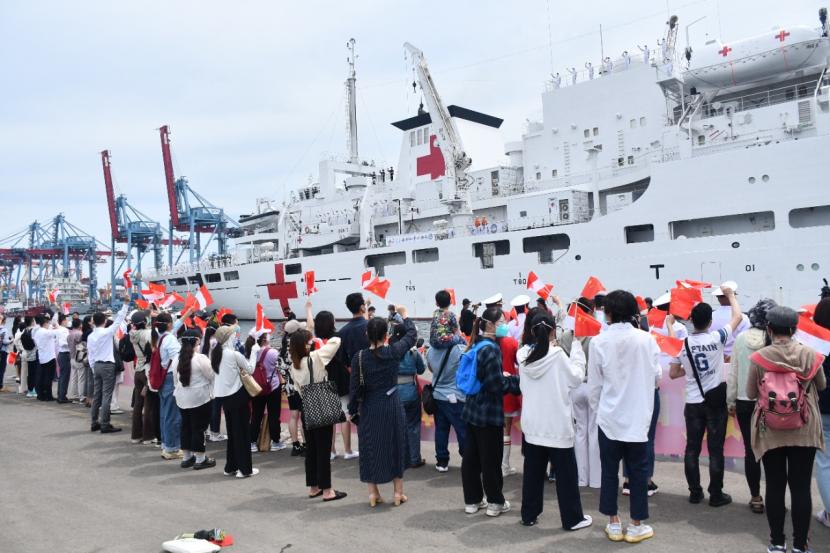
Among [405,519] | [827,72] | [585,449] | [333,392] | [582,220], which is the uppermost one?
[827,72]

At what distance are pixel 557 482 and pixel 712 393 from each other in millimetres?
1224

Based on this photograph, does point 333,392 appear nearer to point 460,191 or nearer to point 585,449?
point 585,449

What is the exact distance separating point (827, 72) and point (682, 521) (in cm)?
1770

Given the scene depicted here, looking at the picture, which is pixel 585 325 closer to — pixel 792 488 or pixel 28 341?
pixel 792 488

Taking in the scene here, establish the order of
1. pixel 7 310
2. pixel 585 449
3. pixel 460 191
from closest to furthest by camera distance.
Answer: pixel 585 449, pixel 460 191, pixel 7 310

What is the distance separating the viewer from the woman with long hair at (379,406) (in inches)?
170

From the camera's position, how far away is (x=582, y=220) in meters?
20.5

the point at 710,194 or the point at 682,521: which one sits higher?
the point at 710,194

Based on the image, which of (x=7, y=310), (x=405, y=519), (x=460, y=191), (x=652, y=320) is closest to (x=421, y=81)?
(x=460, y=191)

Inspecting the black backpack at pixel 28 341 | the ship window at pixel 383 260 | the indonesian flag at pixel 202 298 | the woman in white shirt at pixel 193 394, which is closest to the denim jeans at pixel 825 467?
the woman in white shirt at pixel 193 394

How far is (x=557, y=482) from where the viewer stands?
3.84m

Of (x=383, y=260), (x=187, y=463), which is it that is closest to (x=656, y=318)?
(x=187, y=463)

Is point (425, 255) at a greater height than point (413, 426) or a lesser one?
greater

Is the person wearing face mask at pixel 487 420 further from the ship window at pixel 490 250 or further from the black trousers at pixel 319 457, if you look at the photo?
the ship window at pixel 490 250
